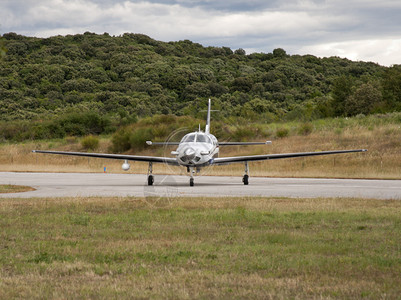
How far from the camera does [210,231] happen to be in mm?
11195

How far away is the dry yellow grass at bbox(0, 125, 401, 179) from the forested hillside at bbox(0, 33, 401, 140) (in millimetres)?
14820

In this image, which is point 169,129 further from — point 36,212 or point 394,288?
point 394,288

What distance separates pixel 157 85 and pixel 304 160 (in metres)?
48.1

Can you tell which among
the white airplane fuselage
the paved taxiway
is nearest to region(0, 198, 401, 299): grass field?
the paved taxiway

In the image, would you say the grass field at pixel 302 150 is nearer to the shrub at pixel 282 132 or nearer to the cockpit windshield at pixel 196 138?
the shrub at pixel 282 132

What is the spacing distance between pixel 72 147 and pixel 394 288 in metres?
54.8

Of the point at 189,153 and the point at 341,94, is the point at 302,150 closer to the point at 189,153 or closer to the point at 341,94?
the point at 341,94

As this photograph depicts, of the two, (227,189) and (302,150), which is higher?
(302,150)

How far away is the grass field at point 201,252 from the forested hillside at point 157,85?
5293 centimetres

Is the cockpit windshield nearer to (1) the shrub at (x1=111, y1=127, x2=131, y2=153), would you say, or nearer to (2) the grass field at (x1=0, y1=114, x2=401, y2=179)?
(2) the grass field at (x1=0, y1=114, x2=401, y2=179)

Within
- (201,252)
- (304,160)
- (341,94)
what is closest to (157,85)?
(341,94)

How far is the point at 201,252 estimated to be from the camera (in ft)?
29.2

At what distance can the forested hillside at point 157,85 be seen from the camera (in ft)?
221

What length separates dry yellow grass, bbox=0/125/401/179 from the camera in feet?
127
